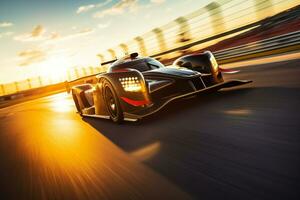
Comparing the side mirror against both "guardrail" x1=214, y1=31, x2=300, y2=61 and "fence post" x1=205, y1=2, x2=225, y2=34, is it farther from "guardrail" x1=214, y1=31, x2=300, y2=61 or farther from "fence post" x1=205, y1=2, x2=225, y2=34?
"fence post" x1=205, y1=2, x2=225, y2=34

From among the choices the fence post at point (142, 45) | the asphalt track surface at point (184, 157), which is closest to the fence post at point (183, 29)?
the fence post at point (142, 45)

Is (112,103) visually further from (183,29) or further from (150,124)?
(183,29)

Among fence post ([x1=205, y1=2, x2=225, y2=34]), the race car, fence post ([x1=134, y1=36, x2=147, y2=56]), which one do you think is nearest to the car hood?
the race car

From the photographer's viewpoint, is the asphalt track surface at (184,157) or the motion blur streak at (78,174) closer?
the asphalt track surface at (184,157)

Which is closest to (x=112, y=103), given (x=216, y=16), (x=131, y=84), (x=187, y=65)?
(x=131, y=84)

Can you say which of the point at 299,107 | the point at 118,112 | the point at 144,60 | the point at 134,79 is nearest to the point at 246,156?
the point at 299,107

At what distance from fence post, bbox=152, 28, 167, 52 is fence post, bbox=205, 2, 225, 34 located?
4524 mm

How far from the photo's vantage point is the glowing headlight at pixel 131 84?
16.3ft

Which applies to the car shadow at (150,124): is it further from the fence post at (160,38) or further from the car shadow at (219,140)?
the fence post at (160,38)

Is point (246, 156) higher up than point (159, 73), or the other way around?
point (159, 73)

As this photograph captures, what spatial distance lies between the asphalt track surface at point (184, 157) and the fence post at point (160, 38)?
13.1 m

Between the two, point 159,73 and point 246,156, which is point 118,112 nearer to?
point 159,73

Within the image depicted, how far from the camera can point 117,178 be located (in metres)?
2.90

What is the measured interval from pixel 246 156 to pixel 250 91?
3.25 m
